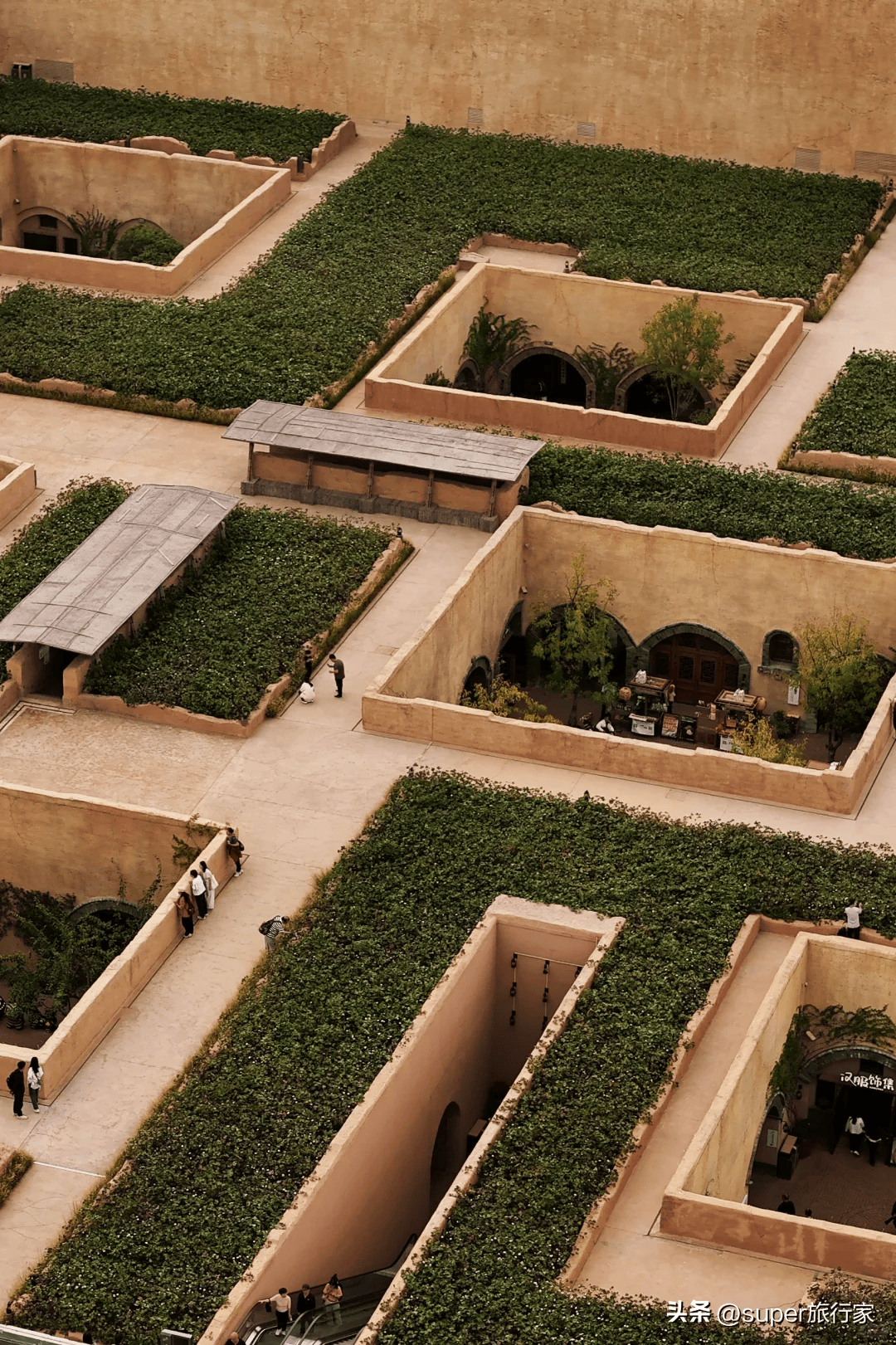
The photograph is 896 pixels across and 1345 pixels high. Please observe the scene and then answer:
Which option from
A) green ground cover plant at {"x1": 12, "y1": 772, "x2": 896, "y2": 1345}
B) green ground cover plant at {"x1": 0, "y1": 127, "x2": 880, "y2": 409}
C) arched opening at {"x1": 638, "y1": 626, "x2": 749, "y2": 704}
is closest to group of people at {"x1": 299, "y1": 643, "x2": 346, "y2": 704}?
green ground cover plant at {"x1": 12, "y1": 772, "x2": 896, "y2": 1345}

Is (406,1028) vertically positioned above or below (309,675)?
below

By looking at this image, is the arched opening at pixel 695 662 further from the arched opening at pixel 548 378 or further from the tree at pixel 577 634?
the arched opening at pixel 548 378

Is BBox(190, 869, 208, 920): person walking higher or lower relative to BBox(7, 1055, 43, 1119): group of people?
higher

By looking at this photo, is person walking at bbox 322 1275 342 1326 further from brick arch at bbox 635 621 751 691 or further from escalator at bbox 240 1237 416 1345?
brick arch at bbox 635 621 751 691

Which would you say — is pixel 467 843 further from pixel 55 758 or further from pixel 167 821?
pixel 55 758

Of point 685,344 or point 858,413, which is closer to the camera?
point 858,413

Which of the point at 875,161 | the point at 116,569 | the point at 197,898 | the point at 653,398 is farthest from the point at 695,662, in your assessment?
the point at 875,161

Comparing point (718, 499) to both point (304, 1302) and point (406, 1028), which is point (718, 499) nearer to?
point (406, 1028)
